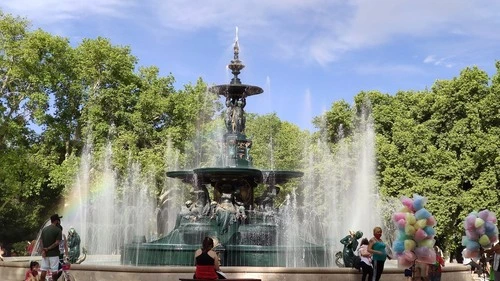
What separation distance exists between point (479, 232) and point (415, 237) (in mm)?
1826

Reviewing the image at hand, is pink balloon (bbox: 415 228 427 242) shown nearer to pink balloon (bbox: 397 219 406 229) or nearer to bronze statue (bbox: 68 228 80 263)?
pink balloon (bbox: 397 219 406 229)

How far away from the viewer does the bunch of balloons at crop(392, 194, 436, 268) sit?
39.7 ft

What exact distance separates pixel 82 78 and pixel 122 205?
8986 mm

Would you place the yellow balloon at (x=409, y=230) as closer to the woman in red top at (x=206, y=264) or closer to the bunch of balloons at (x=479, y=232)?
the bunch of balloons at (x=479, y=232)

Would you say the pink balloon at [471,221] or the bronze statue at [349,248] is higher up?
the pink balloon at [471,221]

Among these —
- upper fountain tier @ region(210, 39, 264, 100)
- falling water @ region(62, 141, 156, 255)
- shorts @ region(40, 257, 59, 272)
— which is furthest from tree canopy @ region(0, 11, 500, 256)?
shorts @ region(40, 257, 59, 272)

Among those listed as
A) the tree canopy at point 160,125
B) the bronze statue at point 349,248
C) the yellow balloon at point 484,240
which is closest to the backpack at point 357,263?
the bronze statue at point 349,248

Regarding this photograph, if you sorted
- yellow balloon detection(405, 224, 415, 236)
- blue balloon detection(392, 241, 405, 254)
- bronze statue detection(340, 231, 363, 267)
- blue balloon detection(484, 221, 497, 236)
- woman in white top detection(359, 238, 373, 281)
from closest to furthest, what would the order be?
yellow balloon detection(405, 224, 415, 236)
blue balloon detection(392, 241, 405, 254)
blue balloon detection(484, 221, 497, 236)
woman in white top detection(359, 238, 373, 281)
bronze statue detection(340, 231, 363, 267)

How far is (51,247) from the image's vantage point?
40.4 feet

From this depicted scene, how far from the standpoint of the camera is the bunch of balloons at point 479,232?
13.2 metres

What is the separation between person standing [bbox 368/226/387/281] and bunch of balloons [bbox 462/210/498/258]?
184cm

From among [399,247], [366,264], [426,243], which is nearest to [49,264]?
[366,264]

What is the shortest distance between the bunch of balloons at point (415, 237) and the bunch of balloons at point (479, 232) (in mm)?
1347

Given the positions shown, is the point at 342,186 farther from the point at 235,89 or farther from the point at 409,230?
the point at 409,230
